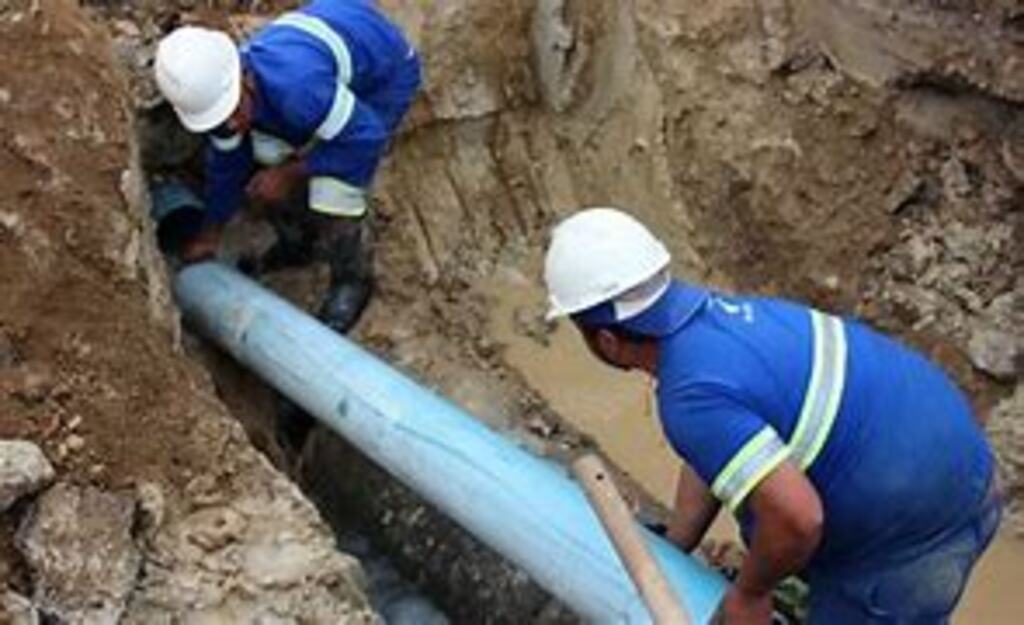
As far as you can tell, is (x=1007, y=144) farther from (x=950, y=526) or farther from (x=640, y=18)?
(x=950, y=526)

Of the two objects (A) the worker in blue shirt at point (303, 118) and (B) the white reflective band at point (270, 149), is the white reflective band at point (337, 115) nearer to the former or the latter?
(A) the worker in blue shirt at point (303, 118)

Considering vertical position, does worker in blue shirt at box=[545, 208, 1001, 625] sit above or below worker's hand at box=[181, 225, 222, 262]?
above

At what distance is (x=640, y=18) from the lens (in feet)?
23.9

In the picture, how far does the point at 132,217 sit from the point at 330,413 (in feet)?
3.03

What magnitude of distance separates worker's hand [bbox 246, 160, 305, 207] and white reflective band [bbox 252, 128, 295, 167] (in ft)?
0.15

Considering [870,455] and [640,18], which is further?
[640,18]

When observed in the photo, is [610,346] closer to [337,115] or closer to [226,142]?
[337,115]

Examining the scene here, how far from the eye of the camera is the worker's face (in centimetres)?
414

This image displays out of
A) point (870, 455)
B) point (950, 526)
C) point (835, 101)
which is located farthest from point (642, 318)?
point (835, 101)

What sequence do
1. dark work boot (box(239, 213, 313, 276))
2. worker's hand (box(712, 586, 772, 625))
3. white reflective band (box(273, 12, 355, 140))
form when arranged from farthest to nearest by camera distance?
dark work boot (box(239, 213, 313, 276)) < white reflective band (box(273, 12, 355, 140)) < worker's hand (box(712, 586, 772, 625))

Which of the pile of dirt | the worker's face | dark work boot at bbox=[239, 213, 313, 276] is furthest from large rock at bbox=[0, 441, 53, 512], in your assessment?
dark work boot at bbox=[239, 213, 313, 276]

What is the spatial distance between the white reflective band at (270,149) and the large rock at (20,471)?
183 cm

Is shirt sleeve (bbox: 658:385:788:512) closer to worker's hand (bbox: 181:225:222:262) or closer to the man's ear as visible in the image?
the man's ear

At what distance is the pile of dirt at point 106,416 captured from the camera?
4.43 metres
